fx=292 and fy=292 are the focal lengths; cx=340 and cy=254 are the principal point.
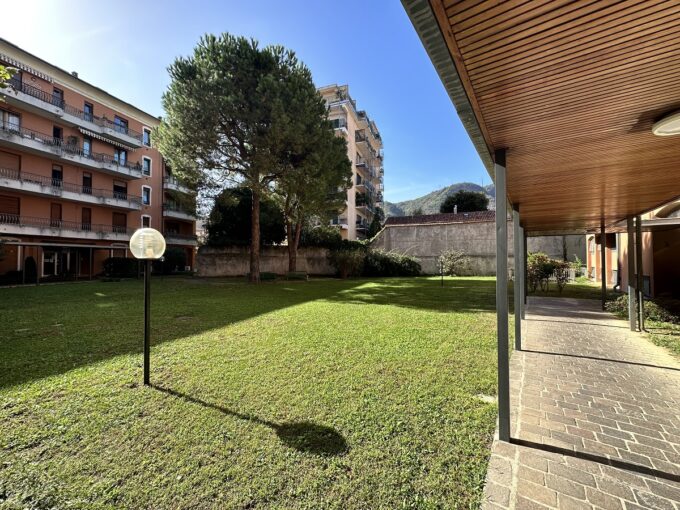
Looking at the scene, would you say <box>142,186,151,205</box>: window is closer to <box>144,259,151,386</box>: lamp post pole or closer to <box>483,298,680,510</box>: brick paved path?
<box>144,259,151,386</box>: lamp post pole

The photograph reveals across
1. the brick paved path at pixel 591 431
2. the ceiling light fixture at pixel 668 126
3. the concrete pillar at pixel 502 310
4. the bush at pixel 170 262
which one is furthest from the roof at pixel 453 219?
the concrete pillar at pixel 502 310

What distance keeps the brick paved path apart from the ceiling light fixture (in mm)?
2713

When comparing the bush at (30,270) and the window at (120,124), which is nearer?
the bush at (30,270)

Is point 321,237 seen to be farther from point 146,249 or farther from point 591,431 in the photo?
point 591,431

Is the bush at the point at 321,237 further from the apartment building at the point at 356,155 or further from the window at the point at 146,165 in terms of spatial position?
the window at the point at 146,165

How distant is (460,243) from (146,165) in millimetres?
27965

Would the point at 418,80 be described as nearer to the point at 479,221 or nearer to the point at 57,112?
the point at 479,221

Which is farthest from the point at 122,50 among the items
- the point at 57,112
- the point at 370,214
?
the point at 370,214

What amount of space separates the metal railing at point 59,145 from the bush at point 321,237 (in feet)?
51.2

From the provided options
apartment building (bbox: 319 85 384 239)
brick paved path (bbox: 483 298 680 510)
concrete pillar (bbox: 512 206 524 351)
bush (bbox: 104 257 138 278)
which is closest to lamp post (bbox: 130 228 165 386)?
brick paved path (bbox: 483 298 680 510)

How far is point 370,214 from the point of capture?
1715 inches

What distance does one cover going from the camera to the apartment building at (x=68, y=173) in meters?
17.8

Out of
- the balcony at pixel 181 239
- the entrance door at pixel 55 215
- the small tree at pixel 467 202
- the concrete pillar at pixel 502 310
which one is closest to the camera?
the concrete pillar at pixel 502 310

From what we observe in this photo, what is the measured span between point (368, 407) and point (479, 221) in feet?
71.4
